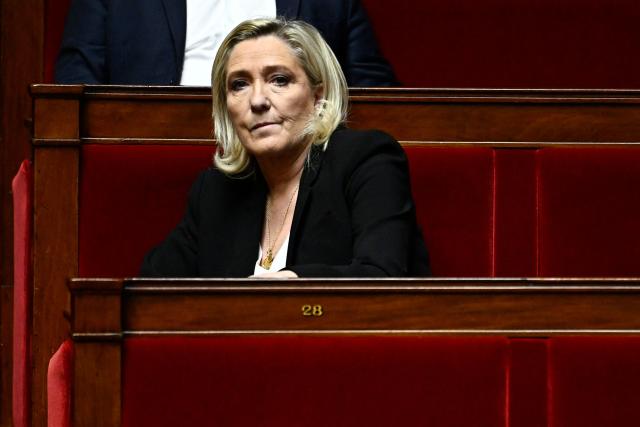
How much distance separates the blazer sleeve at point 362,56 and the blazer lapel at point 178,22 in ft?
0.37

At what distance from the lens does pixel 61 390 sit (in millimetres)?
506

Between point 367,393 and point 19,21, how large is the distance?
61 centimetres

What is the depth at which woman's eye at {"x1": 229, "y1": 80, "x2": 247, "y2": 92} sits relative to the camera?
680 mm

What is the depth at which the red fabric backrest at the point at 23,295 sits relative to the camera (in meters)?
0.69

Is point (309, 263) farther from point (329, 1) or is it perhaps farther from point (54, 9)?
point (54, 9)

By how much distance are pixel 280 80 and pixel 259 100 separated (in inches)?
0.9

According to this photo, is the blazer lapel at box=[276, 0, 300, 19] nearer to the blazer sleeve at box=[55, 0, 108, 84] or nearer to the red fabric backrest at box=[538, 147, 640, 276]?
the blazer sleeve at box=[55, 0, 108, 84]

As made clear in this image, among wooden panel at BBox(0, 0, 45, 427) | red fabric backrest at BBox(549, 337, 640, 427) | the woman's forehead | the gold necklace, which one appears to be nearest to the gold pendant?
the gold necklace

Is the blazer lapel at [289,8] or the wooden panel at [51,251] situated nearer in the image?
the wooden panel at [51,251]

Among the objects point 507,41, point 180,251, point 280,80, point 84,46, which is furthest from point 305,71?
point 507,41

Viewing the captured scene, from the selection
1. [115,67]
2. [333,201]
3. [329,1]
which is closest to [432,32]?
[329,1]

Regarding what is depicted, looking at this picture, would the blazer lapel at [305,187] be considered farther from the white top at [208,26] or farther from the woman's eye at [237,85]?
the white top at [208,26]

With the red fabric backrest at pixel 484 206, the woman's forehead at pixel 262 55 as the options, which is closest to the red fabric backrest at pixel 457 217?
the red fabric backrest at pixel 484 206

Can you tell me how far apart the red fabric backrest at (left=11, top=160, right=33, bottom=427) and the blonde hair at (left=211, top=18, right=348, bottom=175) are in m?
0.12
